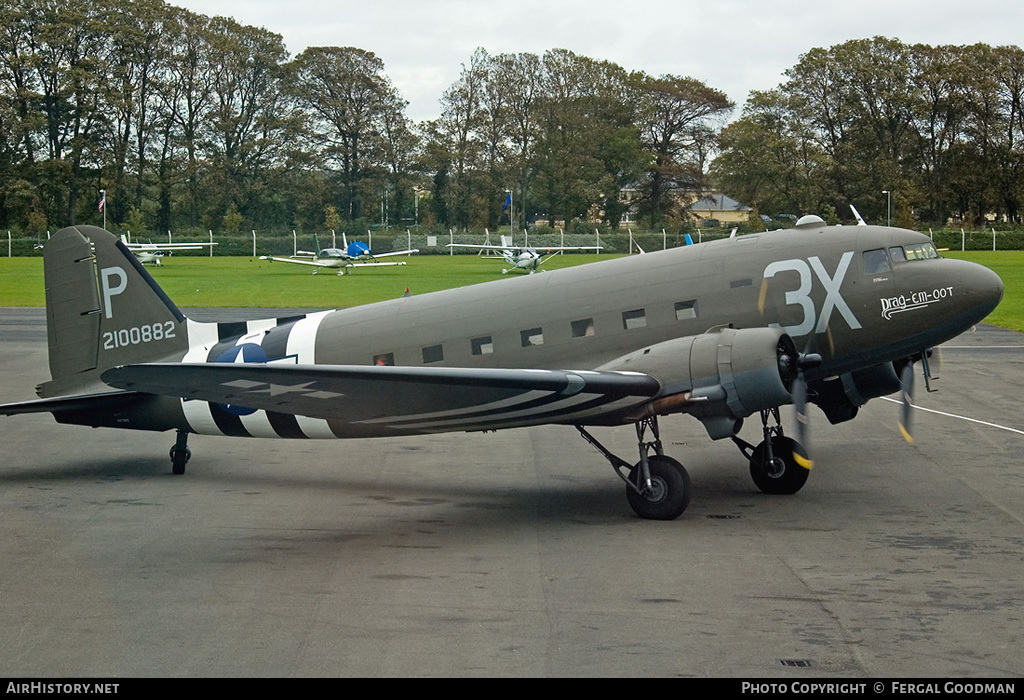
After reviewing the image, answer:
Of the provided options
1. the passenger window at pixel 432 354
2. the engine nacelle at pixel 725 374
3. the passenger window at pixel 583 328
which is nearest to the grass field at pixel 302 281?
the passenger window at pixel 583 328

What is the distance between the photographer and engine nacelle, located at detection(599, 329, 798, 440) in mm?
13367

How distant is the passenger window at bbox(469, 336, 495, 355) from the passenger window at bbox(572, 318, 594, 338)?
50.2 inches

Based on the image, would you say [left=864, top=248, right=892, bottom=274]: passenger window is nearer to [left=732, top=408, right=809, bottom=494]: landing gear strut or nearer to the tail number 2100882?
[left=732, top=408, right=809, bottom=494]: landing gear strut

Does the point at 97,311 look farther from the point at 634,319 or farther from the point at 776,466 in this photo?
the point at 776,466

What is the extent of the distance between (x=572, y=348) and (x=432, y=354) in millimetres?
2208

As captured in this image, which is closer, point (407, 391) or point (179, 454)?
point (407, 391)

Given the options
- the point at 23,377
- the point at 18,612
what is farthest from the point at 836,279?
the point at 23,377

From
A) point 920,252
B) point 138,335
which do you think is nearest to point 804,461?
point 920,252

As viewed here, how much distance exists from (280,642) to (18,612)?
2.92m

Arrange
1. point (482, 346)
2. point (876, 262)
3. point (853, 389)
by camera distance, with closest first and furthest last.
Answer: point (876, 262) → point (482, 346) → point (853, 389)

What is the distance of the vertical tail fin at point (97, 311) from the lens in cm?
1716

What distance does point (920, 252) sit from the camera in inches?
613

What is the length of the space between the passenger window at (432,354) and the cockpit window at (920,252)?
704cm
